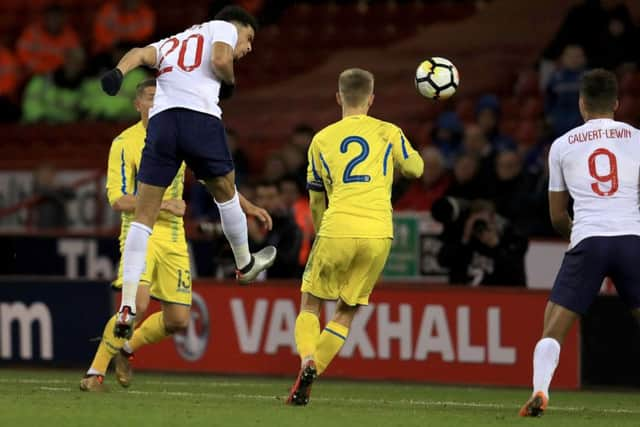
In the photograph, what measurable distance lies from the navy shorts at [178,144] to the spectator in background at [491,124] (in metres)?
8.03

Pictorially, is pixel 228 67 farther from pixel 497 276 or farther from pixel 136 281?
pixel 497 276

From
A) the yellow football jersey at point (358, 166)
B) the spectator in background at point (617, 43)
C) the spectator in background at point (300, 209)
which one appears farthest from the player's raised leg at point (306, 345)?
the spectator in background at point (617, 43)

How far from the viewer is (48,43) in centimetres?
2431

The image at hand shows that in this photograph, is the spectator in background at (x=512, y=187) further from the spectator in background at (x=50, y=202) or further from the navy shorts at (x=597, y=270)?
the navy shorts at (x=597, y=270)

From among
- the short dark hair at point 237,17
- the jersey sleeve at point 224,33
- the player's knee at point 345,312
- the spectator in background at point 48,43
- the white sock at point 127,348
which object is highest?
the spectator in background at point 48,43

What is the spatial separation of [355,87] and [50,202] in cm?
1071

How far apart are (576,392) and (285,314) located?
2589 millimetres

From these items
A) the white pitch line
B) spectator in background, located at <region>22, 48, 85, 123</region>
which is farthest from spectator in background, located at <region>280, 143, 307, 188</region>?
spectator in background, located at <region>22, 48, 85, 123</region>

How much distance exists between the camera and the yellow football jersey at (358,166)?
32.2 feet

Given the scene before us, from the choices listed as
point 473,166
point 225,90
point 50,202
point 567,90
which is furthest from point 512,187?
point 50,202

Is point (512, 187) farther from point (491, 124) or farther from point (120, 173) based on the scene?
point (120, 173)

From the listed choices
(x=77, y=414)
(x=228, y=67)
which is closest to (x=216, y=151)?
(x=228, y=67)

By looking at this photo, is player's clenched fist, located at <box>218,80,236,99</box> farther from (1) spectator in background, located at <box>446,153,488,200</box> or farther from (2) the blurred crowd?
(1) spectator in background, located at <box>446,153,488,200</box>

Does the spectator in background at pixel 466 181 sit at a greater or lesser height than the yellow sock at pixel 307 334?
greater
